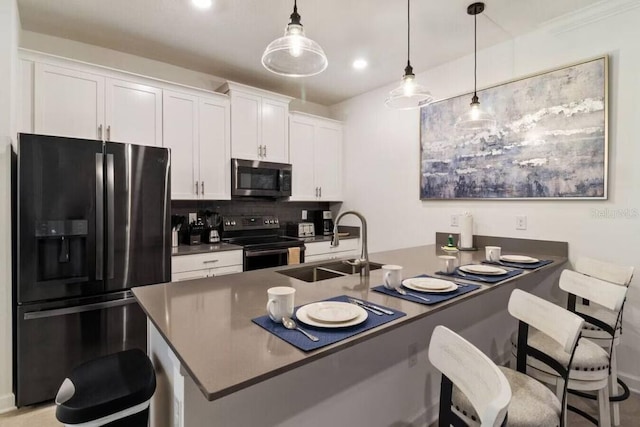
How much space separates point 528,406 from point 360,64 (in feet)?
9.87

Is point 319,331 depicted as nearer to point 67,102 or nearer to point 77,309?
point 77,309

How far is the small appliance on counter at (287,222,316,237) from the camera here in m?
3.97

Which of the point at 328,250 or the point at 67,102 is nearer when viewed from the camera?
the point at 67,102

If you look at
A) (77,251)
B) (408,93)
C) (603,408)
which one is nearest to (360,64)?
(408,93)

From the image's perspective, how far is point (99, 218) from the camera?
2.22 meters

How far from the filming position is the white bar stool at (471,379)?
29.1 inches

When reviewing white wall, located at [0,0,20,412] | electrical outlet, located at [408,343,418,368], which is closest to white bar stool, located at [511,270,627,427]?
electrical outlet, located at [408,343,418,368]

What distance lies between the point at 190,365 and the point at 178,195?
2.46m

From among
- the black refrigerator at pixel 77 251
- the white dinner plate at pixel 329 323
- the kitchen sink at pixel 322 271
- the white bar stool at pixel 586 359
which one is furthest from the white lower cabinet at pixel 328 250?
the white dinner plate at pixel 329 323

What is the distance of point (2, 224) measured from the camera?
202cm

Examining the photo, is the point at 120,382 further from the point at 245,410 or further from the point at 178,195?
the point at 178,195

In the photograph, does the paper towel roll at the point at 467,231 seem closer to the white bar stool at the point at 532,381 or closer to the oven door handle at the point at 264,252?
the white bar stool at the point at 532,381

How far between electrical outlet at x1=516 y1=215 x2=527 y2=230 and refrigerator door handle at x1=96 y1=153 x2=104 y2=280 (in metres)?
3.18

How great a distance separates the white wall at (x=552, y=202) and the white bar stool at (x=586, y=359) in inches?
32.3
